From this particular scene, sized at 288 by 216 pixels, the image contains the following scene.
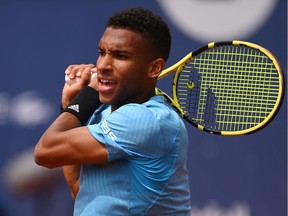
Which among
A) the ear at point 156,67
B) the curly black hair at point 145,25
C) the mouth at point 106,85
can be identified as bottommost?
the mouth at point 106,85

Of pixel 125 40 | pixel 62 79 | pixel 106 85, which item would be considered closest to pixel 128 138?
pixel 106 85

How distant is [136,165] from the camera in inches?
102

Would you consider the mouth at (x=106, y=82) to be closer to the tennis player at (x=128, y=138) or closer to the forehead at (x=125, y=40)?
the tennis player at (x=128, y=138)

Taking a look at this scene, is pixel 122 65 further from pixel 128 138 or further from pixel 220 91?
pixel 220 91

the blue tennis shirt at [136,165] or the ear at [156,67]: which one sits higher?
the ear at [156,67]

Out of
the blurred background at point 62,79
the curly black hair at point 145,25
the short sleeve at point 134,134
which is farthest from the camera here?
the blurred background at point 62,79

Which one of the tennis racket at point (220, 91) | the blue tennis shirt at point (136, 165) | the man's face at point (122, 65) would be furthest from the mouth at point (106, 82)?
the tennis racket at point (220, 91)

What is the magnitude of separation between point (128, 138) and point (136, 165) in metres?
0.11

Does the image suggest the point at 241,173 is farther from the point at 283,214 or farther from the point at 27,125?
the point at 27,125

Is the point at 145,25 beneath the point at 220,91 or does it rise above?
above

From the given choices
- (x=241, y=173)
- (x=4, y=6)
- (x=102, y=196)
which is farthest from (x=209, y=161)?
(x=102, y=196)

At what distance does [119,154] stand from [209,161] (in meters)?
2.17

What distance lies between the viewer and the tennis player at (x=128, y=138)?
2545mm

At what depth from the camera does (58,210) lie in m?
4.59
